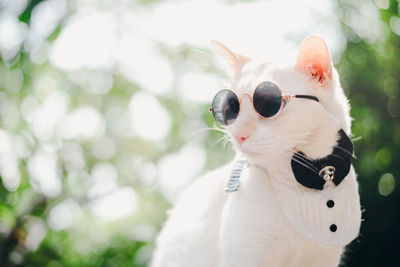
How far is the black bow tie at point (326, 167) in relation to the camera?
23.5 inches

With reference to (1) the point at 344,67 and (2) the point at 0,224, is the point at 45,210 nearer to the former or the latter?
(2) the point at 0,224

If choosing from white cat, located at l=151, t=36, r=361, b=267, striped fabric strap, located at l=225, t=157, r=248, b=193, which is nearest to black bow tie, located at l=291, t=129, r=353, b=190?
white cat, located at l=151, t=36, r=361, b=267

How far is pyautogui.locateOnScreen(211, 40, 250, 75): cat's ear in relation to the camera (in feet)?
2.27

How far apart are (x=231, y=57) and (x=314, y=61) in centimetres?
17

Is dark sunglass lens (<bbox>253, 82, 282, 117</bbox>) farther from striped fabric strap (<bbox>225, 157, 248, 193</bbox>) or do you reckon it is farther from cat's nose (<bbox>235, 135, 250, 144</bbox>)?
striped fabric strap (<bbox>225, 157, 248, 193</bbox>)

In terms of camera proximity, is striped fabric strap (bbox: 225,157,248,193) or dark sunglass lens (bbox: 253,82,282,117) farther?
striped fabric strap (bbox: 225,157,248,193)

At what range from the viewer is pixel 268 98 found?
56 cm

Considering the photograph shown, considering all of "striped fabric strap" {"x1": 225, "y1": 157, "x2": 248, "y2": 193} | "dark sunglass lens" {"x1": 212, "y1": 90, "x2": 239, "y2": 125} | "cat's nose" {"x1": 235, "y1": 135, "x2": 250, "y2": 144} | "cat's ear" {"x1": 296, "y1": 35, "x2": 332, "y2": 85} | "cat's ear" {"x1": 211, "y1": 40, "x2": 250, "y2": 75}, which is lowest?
"striped fabric strap" {"x1": 225, "y1": 157, "x2": 248, "y2": 193}

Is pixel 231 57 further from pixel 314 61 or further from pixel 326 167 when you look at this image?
pixel 326 167

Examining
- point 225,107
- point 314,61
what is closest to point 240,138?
point 225,107

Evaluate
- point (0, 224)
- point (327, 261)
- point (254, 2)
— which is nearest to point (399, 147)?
point (254, 2)

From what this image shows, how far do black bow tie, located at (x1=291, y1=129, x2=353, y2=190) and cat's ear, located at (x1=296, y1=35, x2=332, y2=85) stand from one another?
101mm

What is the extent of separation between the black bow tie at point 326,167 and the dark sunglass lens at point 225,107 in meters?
0.13

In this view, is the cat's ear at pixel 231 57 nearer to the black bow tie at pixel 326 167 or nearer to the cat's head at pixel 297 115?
the cat's head at pixel 297 115
